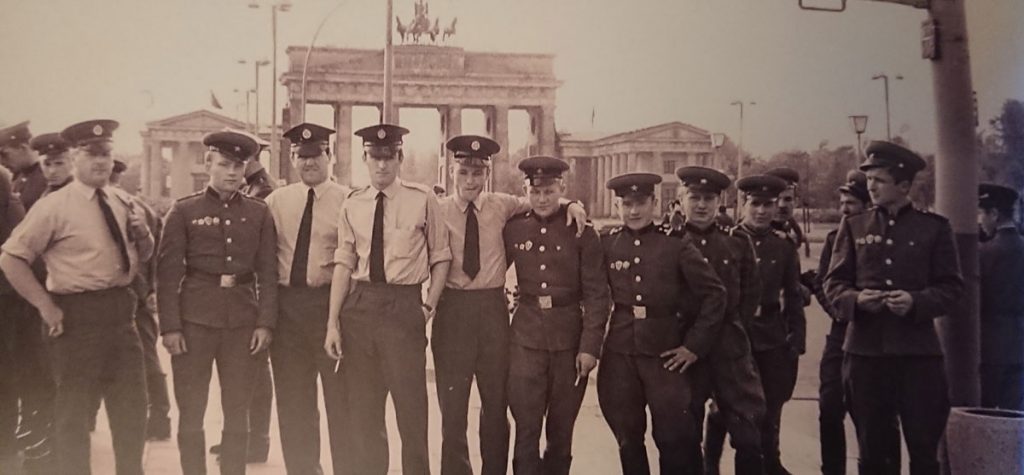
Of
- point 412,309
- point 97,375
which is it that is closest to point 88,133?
point 97,375

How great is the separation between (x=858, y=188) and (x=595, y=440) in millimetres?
1635

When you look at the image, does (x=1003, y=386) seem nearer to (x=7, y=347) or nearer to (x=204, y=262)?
(x=204, y=262)

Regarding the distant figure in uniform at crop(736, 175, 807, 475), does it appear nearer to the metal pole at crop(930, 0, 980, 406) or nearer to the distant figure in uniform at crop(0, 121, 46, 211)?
the metal pole at crop(930, 0, 980, 406)

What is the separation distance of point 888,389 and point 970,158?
1.16m

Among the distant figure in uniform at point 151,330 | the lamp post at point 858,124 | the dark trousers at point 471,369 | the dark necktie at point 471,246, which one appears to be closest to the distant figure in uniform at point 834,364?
the lamp post at point 858,124

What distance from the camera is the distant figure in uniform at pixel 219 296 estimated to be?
114 inches

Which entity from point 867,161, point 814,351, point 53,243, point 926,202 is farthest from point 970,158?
point 53,243

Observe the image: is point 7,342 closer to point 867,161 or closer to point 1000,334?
point 867,161

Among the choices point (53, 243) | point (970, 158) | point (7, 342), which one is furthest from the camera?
point (970, 158)

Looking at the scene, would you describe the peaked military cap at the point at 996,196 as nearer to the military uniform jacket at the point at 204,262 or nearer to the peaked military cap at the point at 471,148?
the peaked military cap at the point at 471,148

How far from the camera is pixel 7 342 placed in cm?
317

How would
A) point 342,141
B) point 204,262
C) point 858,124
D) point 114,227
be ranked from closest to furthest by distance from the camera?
point 204,262
point 114,227
point 342,141
point 858,124

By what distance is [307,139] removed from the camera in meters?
3.07

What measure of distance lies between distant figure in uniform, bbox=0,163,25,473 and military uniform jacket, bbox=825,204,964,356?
3479 mm
